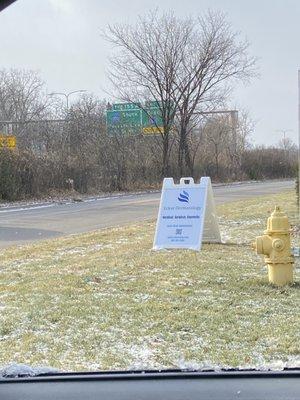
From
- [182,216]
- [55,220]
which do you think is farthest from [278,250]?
[55,220]

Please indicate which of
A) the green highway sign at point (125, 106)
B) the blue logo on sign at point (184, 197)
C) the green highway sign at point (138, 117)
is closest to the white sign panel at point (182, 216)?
the blue logo on sign at point (184, 197)

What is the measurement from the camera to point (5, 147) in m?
27.5

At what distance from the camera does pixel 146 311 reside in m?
5.68

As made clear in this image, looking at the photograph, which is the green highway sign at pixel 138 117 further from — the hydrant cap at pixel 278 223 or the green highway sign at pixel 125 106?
the hydrant cap at pixel 278 223

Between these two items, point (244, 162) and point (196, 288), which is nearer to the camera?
point (196, 288)

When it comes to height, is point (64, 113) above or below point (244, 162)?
above

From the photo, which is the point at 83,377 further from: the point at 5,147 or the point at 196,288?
the point at 5,147

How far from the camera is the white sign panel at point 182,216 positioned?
955 centimetres

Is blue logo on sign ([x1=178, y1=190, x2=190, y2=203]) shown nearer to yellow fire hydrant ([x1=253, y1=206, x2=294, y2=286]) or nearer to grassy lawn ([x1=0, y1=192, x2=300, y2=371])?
grassy lawn ([x1=0, y1=192, x2=300, y2=371])

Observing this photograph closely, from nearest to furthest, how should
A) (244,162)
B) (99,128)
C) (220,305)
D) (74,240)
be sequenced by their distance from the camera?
(220,305) → (74,240) → (99,128) → (244,162)

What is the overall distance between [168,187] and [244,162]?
165ft

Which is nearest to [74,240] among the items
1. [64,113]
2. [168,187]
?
[168,187]

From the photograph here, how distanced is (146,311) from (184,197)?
4.33 m

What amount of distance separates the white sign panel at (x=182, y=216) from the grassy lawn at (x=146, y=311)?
0.90 feet
